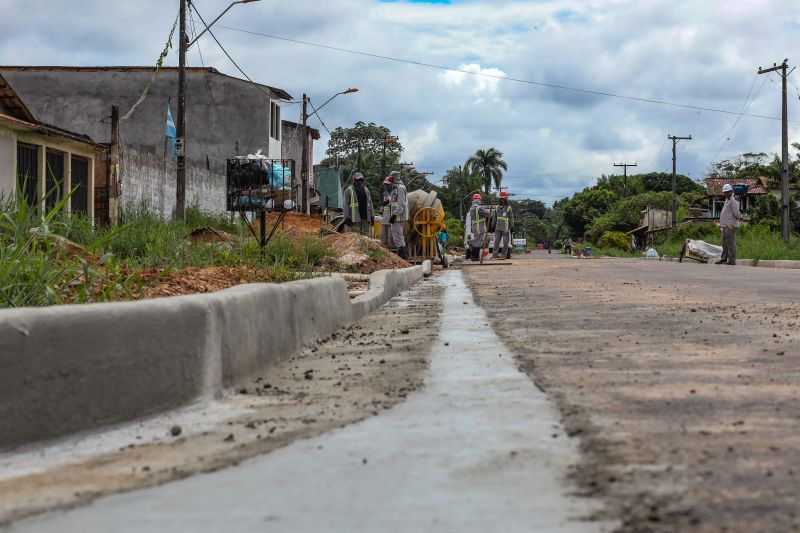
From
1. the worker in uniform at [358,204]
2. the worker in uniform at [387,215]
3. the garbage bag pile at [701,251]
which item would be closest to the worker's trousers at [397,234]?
the worker in uniform at [387,215]

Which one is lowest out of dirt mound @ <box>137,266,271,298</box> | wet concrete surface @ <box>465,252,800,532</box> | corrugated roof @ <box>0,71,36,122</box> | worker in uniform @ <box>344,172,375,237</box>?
wet concrete surface @ <box>465,252,800,532</box>

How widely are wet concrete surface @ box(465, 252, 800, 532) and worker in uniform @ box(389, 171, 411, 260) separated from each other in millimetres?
11489

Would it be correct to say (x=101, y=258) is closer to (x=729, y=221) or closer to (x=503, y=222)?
(x=729, y=221)

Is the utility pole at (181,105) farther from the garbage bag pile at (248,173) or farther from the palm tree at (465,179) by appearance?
the palm tree at (465,179)

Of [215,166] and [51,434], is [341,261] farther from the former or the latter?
[215,166]

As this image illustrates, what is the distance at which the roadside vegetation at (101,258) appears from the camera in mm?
5023

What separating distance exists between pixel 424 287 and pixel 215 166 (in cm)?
3154

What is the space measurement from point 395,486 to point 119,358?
157 cm

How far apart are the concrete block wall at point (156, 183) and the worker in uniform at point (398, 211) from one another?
5048mm

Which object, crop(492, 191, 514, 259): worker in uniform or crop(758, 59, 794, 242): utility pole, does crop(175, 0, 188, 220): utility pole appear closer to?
crop(492, 191, 514, 259): worker in uniform

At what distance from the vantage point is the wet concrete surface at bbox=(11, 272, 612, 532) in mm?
2451

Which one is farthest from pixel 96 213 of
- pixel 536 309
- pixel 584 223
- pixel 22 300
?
pixel 584 223

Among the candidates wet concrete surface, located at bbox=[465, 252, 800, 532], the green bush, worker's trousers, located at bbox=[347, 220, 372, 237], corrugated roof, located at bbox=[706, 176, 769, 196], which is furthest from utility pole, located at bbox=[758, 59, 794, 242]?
corrugated roof, located at bbox=[706, 176, 769, 196]

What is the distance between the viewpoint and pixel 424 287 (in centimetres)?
1441
